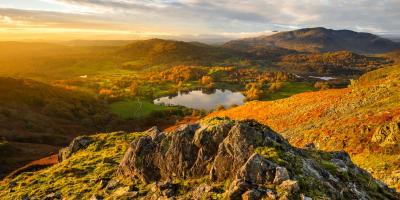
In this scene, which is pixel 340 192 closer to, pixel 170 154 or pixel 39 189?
pixel 170 154

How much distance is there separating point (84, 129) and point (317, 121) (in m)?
73.3

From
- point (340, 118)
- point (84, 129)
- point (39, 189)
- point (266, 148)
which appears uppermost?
point (266, 148)

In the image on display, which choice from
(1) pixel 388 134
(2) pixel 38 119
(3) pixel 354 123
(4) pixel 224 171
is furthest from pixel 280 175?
(2) pixel 38 119

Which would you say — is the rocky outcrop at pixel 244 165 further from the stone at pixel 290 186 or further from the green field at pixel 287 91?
the green field at pixel 287 91

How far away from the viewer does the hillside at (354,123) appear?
3603 centimetres

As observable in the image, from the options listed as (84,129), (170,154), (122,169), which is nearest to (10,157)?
(84,129)

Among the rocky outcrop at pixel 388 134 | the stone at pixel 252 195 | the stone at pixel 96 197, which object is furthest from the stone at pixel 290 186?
the rocky outcrop at pixel 388 134

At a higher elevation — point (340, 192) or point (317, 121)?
point (340, 192)

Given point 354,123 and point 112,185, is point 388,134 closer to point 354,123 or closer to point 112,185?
point 354,123

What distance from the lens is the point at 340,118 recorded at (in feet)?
166

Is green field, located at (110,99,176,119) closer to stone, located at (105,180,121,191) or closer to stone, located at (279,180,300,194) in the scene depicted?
stone, located at (105,180,121,191)

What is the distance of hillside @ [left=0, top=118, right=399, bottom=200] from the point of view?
18109 millimetres

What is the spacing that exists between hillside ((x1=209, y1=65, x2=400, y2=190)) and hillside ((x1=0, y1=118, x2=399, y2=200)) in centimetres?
931

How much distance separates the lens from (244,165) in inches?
739
